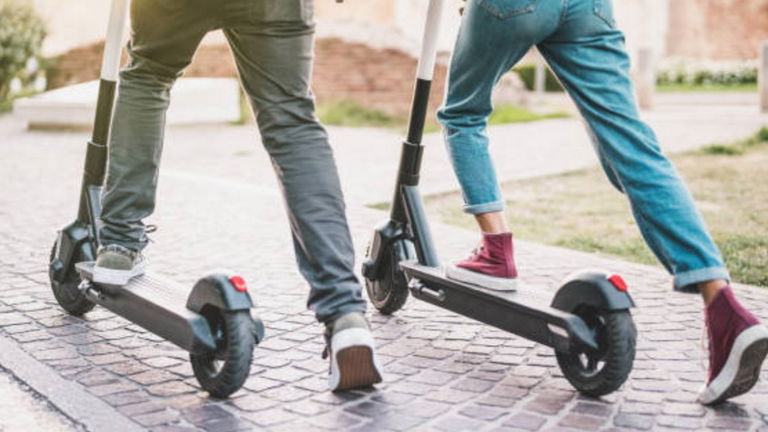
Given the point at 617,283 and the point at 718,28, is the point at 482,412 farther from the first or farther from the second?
the point at 718,28

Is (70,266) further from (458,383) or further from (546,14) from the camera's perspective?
(546,14)

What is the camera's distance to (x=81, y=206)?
3.68 metres

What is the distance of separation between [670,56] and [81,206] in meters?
32.2

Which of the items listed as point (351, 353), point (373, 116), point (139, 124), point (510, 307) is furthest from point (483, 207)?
point (373, 116)

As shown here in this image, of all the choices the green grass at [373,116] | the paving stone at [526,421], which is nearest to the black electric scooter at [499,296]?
the paving stone at [526,421]

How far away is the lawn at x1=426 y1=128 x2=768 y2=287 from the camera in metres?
5.30

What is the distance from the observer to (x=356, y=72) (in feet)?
50.0

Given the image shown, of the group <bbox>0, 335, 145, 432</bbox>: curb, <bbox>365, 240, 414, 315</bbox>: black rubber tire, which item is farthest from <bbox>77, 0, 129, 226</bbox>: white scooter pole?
<bbox>365, 240, 414, 315</bbox>: black rubber tire

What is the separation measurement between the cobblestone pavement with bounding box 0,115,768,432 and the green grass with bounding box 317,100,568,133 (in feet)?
27.1

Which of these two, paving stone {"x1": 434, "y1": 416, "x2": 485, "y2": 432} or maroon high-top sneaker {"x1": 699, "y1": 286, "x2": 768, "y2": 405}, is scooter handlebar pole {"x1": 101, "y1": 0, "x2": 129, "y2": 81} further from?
maroon high-top sneaker {"x1": 699, "y1": 286, "x2": 768, "y2": 405}

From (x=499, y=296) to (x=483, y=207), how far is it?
285 mm

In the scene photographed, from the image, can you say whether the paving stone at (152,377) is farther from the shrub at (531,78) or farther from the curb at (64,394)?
the shrub at (531,78)

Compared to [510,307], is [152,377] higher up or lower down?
lower down

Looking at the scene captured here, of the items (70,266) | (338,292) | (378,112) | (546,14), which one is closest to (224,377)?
(338,292)
